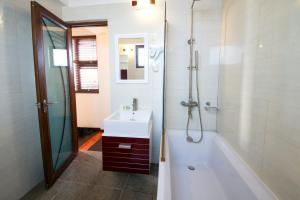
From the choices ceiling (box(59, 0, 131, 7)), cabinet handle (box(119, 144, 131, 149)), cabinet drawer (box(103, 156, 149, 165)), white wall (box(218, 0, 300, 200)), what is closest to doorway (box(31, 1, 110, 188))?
ceiling (box(59, 0, 131, 7))

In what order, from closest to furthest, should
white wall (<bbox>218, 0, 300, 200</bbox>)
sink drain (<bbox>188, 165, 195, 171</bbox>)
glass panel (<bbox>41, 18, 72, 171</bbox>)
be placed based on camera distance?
white wall (<bbox>218, 0, 300, 200</bbox>), glass panel (<bbox>41, 18, 72, 171</bbox>), sink drain (<bbox>188, 165, 195, 171</bbox>)

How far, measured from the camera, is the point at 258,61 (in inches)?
51.4

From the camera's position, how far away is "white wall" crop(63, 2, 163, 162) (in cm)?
217

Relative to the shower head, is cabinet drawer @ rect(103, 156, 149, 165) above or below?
below

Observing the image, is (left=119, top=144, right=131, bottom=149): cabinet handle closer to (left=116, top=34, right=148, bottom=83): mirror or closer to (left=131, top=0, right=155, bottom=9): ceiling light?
(left=116, top=34, right=148, bottom=83): mirror

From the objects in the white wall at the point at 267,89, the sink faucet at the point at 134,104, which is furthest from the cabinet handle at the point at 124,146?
the white wall at the point at 267,89

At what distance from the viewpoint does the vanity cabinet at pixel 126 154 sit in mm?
1840

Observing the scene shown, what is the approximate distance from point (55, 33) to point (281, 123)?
8.62 ft

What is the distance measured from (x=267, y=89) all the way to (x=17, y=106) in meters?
2.38

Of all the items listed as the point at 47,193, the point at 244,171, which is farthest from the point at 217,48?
the point at 47,193

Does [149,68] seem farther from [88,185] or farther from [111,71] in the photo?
[88,185]

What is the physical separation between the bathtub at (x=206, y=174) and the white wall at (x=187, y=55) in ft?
0.89

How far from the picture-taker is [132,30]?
7.29 ft

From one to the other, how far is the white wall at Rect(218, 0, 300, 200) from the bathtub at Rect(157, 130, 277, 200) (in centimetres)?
11
